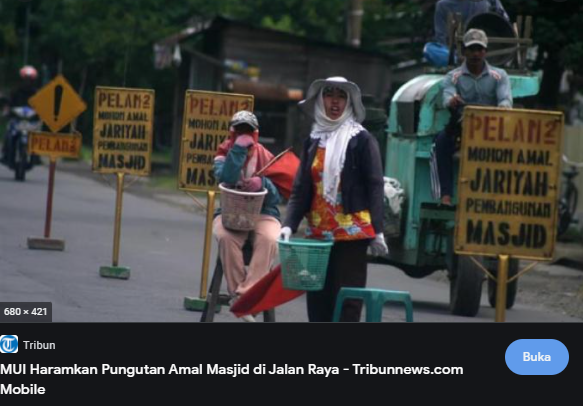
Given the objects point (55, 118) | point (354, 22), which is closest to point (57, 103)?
point (55, 118)

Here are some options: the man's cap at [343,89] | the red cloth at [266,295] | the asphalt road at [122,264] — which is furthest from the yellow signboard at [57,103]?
the red cloth at [266,295]

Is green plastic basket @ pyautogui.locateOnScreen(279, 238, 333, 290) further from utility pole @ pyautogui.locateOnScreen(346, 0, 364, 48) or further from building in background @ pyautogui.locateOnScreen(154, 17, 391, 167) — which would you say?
building in background @ pyautogui.locateOnScreen(154, 17, 391, 167)

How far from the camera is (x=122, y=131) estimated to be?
14672 mm

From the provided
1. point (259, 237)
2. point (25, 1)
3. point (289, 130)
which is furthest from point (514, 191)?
point (25, 1)

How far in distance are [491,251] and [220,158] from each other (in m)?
3.34

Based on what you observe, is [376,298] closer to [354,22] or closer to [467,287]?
[467,287]

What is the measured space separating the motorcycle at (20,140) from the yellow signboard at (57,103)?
32.9 ft

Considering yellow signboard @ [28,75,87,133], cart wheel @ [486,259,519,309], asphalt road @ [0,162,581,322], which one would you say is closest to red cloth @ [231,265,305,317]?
asphalt road @ [0,162,581,322]

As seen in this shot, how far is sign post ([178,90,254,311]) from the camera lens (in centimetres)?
1266
